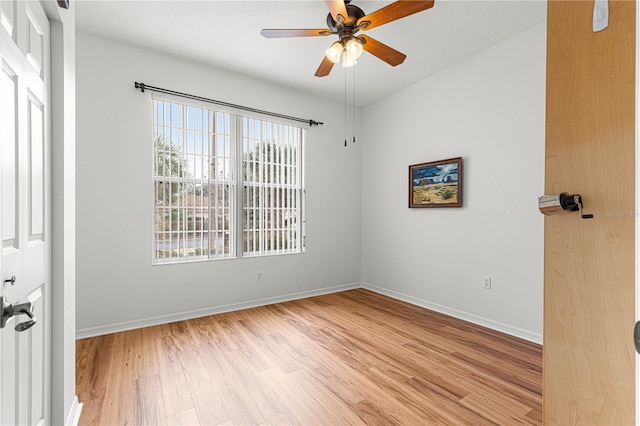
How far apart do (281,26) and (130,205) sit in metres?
2.23

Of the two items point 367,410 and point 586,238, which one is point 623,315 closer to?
point 586,238

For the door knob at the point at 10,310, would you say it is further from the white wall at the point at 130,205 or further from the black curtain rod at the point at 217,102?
A: the black curtain rod at the point at 217,102

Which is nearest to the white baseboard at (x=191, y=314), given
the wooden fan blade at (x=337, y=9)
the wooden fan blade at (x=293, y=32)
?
the wooden fan blade at (x=293, y=32)

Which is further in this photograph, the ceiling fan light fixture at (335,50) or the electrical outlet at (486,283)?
the electrical outlet at (486,283)

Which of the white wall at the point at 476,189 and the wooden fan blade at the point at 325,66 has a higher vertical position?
the wooden fan blade at the point at 325,66

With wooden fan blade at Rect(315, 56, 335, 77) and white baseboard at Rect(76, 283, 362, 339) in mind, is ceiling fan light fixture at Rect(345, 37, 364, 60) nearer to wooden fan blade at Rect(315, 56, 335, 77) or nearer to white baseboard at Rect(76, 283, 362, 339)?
wooden fan blade at Rect(315, 56, 335, 77)

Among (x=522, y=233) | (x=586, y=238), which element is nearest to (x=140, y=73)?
(x=586, y=238)

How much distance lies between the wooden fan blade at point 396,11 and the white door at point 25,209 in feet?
5.92

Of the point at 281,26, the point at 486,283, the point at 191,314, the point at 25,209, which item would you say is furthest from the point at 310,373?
the point at 281,26

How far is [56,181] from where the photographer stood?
146cm

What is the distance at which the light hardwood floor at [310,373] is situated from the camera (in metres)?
1.77

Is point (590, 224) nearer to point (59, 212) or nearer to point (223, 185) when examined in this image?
point (59, 212)

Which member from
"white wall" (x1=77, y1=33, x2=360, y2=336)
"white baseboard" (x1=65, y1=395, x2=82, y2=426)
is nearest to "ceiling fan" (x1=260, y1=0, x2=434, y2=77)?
"white wall" (x1=77, y1=33, x2=360, y2=336)

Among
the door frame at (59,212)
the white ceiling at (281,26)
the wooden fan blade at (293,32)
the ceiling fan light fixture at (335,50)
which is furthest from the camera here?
the white ceiling at (281,26)
